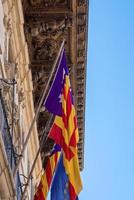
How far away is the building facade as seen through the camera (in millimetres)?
14773

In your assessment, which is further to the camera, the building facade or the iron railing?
the building facade

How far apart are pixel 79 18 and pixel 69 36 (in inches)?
25.9

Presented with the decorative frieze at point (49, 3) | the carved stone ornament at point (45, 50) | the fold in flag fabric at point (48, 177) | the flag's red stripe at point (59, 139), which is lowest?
the fold in flag fabric at point (48, 177)

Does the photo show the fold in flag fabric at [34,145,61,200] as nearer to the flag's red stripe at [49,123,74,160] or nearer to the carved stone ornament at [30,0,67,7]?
the flag's red stripe at [49,123,74,160]

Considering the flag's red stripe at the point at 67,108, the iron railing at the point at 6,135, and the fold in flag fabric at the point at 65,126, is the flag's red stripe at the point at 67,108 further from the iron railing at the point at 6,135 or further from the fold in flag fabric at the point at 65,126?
the iron railing at the point at 6,135

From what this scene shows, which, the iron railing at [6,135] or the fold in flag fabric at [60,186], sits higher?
the iron railing at [6,135]

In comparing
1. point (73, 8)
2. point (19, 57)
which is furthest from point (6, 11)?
point (73, 8)

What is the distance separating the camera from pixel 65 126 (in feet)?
40.7

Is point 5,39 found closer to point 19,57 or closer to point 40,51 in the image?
point 19,57

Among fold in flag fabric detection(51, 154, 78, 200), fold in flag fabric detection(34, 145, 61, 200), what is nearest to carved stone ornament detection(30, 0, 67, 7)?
fold in flag fabric detection(34, 145, 61, 200)

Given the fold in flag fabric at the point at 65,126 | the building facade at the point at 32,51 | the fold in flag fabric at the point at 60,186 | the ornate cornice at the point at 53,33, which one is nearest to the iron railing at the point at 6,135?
the fold in flag fabric at the point at 65,126

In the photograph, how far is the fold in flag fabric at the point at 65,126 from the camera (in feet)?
39.3

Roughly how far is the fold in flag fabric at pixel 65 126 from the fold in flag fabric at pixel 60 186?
77 millimetres

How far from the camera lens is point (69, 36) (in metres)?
18.7
